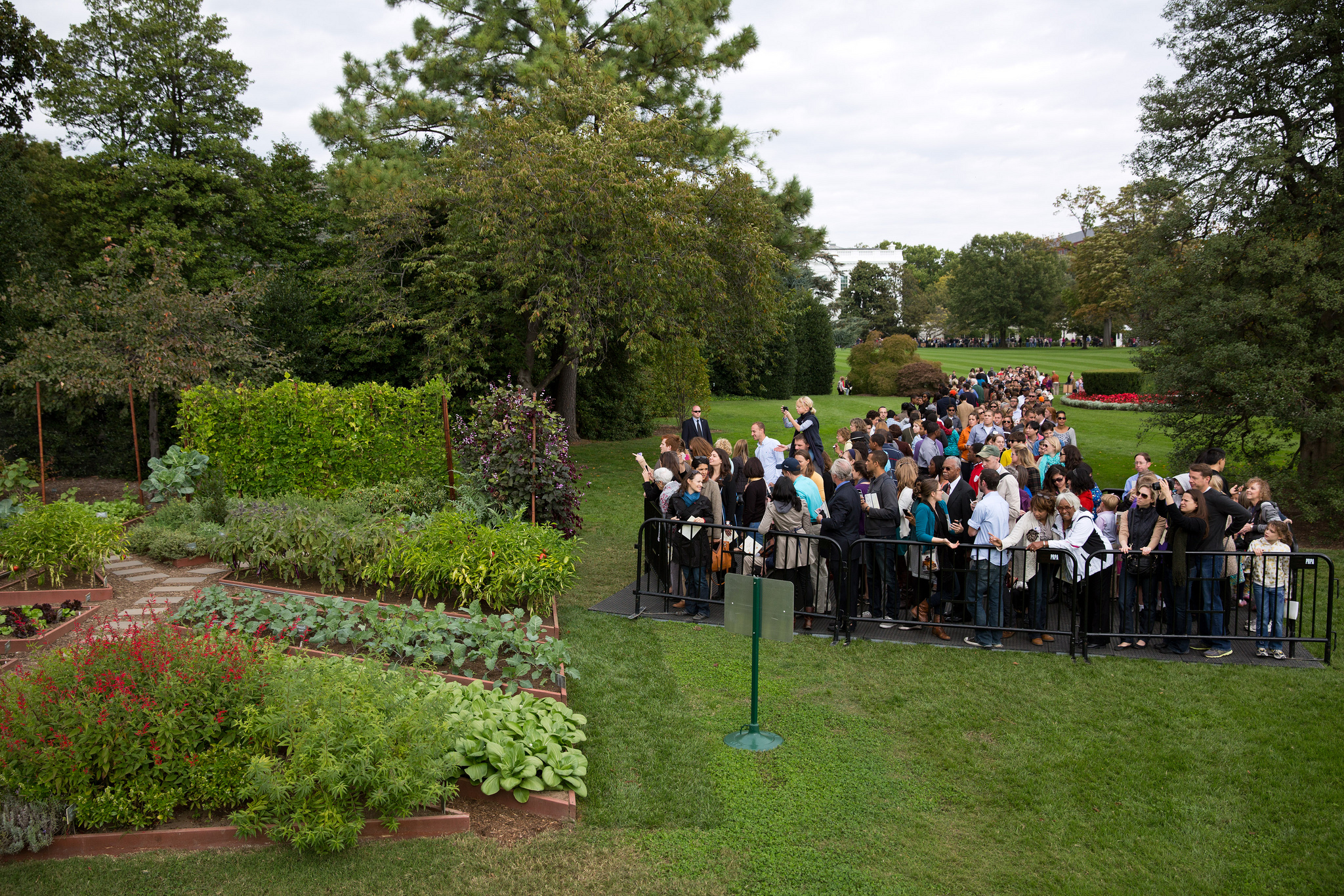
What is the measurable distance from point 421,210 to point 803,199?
30.4 feet

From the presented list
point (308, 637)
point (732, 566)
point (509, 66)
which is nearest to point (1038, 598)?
point (732, 566)

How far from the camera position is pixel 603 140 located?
573 inches

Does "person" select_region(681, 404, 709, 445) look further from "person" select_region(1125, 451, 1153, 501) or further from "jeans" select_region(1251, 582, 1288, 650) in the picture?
"jeans" select_region(1251, 582, 1288, 650)

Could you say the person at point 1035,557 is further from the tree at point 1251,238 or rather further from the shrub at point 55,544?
the shrub at point 55,544

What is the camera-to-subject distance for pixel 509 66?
19781 millimetres

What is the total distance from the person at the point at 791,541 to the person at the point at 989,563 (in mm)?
1610

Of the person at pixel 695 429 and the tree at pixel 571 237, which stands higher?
the tree at pixel 571 237

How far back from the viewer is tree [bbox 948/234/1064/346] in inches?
2537

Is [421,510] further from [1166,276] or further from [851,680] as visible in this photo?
[1166,276]

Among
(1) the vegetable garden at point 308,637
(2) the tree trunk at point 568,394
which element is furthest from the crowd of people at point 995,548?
(2) the tree trunk at point 568,394

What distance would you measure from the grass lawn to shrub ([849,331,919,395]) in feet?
85.1

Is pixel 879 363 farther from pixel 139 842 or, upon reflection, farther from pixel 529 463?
pixel 139 842

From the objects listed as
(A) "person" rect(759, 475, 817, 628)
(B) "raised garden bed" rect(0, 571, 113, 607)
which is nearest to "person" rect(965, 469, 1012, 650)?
(A) "person" rect(759, 475, 817, 628)

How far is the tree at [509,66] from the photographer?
59.4ft
